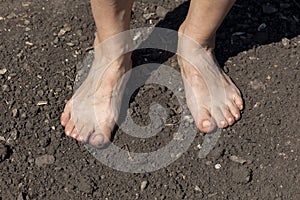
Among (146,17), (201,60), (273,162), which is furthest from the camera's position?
(146,17)

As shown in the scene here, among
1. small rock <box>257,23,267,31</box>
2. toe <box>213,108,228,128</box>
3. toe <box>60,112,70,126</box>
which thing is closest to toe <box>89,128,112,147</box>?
toe <box>60,112,70,126</box>

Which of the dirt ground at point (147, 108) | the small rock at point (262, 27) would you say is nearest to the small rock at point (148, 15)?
the dirt ground at point (147, 108)

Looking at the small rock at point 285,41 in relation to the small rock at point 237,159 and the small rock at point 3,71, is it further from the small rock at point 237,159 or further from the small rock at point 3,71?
the small rock at point 3,71

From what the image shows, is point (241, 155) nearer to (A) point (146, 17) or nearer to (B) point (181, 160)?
(B) point (181, 160)

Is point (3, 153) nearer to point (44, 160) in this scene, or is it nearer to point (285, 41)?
point (44, 160)

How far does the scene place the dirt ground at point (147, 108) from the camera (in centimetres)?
192

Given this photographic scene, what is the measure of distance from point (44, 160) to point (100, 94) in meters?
0.26

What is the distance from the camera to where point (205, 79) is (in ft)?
6.86

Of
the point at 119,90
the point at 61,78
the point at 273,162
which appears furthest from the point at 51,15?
the point at 273,162

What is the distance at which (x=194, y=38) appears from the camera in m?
2.06

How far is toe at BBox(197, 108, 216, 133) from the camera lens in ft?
6.64

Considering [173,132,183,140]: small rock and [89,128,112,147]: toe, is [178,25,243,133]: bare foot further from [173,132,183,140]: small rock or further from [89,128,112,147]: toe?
[89,128,112,147]: toe

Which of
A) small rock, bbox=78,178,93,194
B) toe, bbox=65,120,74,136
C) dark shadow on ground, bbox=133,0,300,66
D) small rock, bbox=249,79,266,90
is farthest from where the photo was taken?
dark shadow on ground, bbox=133,0,300,66

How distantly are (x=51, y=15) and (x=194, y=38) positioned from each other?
1.87ft
